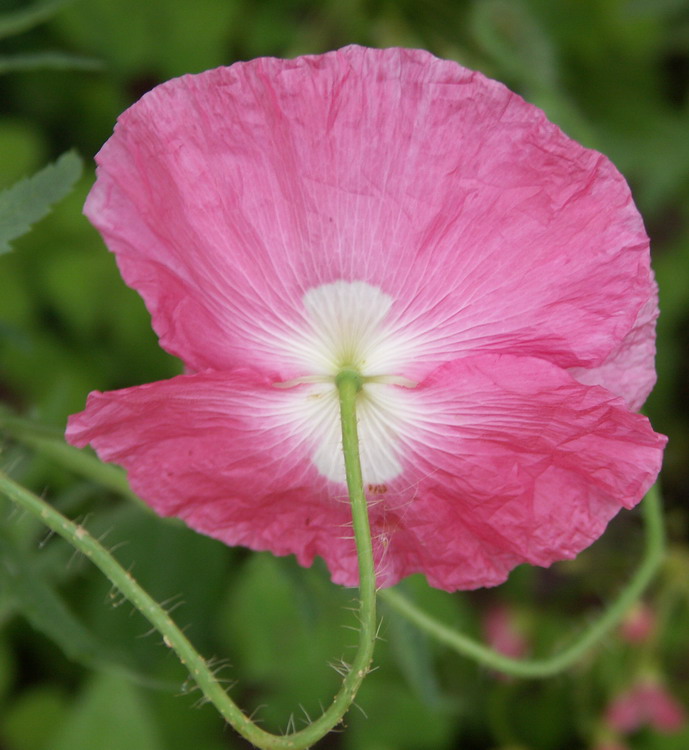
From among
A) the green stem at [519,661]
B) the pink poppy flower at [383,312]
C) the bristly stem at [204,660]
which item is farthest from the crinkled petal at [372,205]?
the green stem at [519,661]

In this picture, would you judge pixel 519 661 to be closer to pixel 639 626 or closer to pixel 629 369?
pixel 629 369

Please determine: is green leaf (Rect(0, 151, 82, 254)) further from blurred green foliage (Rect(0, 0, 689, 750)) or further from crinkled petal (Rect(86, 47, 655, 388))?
blurred green foliage (Rect(0, 0, 689, 750))

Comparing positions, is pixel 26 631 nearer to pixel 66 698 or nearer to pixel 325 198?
pixel 66 698

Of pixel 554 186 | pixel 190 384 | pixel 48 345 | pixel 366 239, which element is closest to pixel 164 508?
pixel 190 384

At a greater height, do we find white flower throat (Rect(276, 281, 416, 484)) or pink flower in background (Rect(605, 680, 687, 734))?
white flower throat (Rect(276, 281, 416, 484))

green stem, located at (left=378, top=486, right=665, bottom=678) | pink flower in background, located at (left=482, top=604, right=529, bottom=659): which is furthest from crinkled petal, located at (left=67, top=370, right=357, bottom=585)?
pink flower in background, located at (left=482, top=604, right=529, bottom=659)

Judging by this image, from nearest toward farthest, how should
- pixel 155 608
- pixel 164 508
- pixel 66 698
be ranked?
pixel 155 608
pixel 164 508
pixel 66 698
